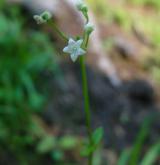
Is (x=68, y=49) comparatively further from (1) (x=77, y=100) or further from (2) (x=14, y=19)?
(2) (x=14, y=19)

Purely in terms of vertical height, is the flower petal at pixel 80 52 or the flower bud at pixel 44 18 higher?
the flower bud at pixel 44 18

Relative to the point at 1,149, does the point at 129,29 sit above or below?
above

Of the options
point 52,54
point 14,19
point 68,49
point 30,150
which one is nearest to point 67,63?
point 52,54

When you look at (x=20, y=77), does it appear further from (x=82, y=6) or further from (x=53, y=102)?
(x=82, y=6)

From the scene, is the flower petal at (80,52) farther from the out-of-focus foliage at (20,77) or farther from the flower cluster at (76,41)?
the out-of-focus foliage at (20,77)

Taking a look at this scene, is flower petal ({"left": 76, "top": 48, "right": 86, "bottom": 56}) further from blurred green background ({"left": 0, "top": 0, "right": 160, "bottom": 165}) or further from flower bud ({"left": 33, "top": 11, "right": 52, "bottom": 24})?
blurred green background ({"left": 0, "top": 0, "right": 160, "bottom": 165})

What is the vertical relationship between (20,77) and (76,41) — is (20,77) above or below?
above

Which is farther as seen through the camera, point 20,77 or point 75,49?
point 20,77

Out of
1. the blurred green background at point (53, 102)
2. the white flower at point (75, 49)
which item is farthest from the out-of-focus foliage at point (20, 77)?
the white flower at point (75, 49)

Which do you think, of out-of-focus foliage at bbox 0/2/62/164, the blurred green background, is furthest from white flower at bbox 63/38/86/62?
out-of-focus foliage at bbox 0/2/62/164

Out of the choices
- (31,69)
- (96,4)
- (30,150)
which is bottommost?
(30,150)

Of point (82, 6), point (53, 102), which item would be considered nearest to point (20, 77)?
point (53, 102)
